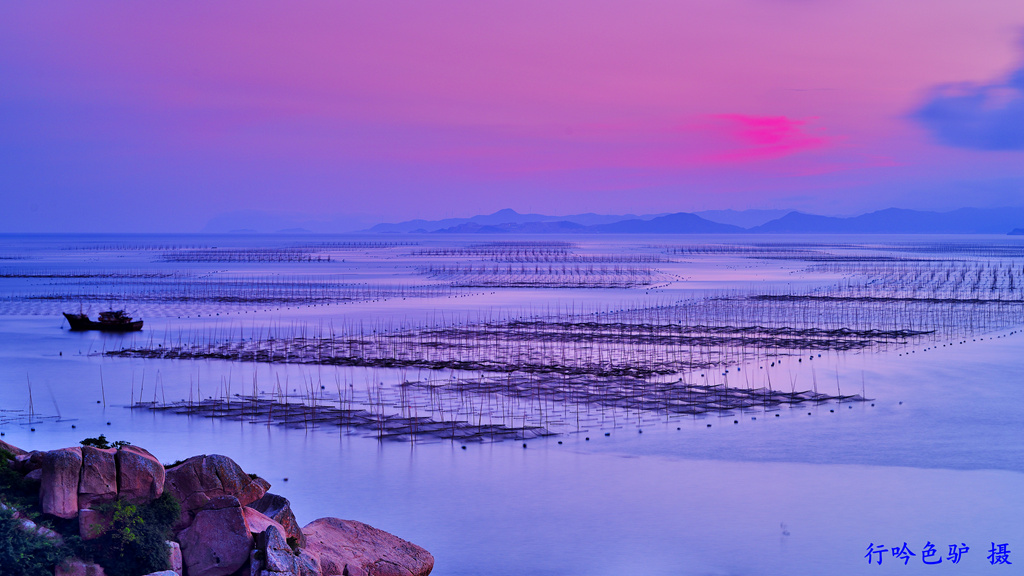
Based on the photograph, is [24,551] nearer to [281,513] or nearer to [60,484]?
[60,484]

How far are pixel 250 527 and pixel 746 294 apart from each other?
3742 cm

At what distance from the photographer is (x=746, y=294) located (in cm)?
4316

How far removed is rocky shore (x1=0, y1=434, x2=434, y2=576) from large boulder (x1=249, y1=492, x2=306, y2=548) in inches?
0.7

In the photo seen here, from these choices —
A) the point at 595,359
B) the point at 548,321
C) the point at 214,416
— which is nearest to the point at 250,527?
the point at 214,416

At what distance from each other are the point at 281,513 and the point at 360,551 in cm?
105

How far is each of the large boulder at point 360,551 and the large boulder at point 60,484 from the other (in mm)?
2404

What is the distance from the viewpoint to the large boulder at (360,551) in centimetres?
923

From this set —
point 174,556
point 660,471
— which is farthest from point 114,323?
point 174,556

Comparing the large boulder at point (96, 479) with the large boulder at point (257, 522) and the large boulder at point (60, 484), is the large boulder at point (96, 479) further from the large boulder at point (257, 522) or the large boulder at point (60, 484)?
the large boulder at point (257, 522)

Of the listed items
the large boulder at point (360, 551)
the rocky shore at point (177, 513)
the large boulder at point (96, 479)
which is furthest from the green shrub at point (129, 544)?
the large boulder at point (360, 551)

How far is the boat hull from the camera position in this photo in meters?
30.0

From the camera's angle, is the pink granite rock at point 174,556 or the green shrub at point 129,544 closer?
the green shrub at point 129,544

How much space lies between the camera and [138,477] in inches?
344

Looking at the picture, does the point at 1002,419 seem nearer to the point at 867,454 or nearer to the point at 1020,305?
the point at 867,454
